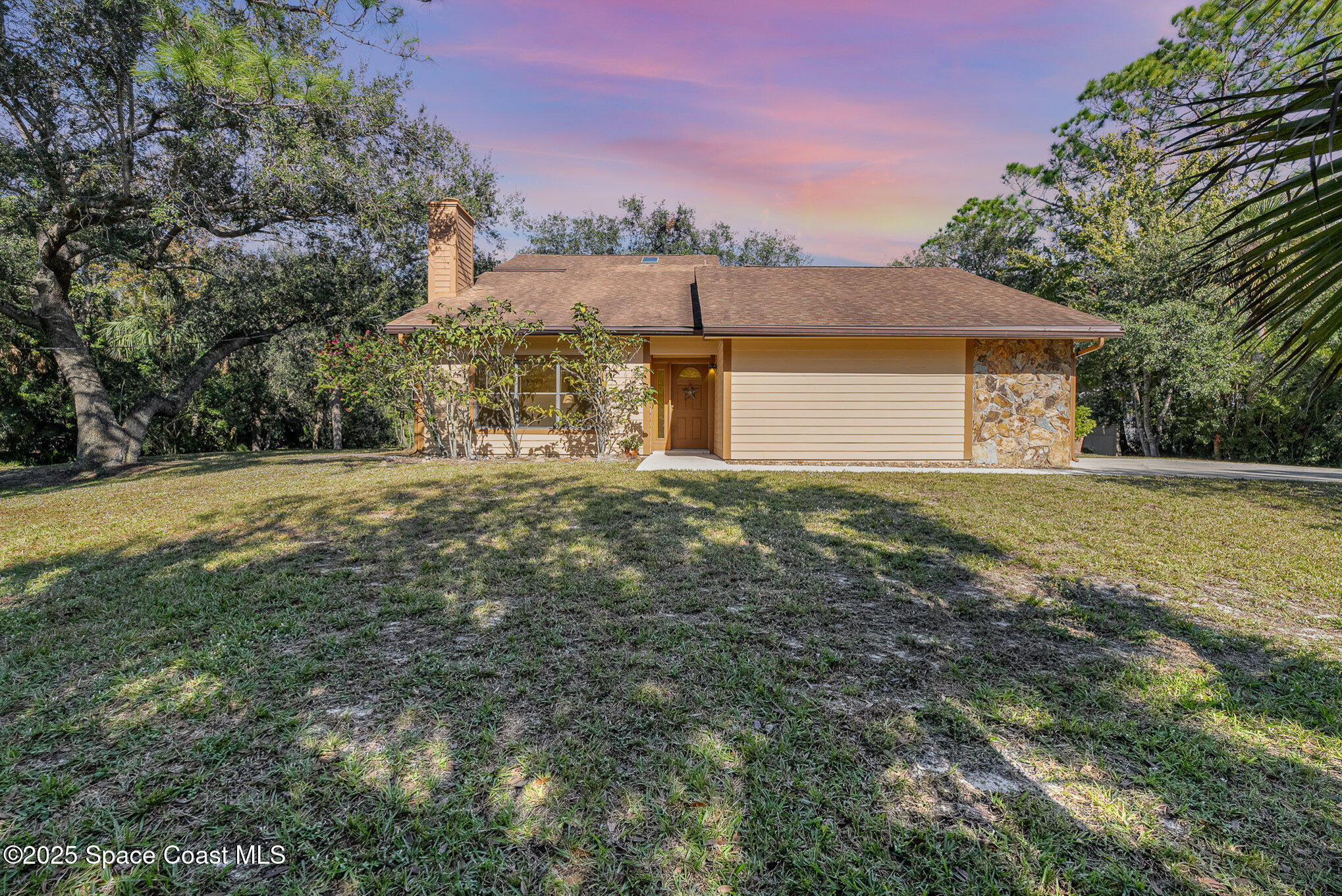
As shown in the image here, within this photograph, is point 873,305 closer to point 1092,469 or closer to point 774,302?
point 774,302

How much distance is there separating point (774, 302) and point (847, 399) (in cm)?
257

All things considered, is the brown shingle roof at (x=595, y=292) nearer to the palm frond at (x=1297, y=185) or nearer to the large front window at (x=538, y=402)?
the large front window at (x=538, y=402)

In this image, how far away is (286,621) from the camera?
10.6 feet

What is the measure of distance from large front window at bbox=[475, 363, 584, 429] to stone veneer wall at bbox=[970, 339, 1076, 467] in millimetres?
7963

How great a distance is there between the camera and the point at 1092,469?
10203 millimetres

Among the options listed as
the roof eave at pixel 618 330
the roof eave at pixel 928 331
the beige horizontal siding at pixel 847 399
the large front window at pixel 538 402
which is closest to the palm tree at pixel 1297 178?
the roof eave at pixel 928 331

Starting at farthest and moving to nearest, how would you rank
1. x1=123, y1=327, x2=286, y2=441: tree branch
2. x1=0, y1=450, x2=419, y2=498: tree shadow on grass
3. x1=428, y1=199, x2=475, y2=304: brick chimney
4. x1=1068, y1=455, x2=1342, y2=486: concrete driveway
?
x1=428, y1=199, x2=475, y2=304: brick chimney, x1=123, y1=327, x2=286, y2=441: tree branch, x1=1068, y1=455, x2=1342, y2=486: concrete driveway, x1=0, y1=450, x2=419, y2=498: tree shadow on grass

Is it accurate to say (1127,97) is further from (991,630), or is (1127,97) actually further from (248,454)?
(248,454)

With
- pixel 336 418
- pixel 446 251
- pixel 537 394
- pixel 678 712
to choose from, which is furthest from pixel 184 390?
pixel 678 712

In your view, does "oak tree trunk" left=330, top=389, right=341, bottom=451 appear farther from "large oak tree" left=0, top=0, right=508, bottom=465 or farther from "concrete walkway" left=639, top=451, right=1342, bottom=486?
"concrete walkway" left=639, top=451, right=1342, bottom=486

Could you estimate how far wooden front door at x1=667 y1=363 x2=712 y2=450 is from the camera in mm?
13000

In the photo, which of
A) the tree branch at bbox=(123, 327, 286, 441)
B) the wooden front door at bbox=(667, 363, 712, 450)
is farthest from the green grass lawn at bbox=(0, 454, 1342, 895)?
the tree branch at bbox=(123, 327, 286, 441)

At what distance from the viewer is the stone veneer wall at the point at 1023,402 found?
1062 centimetres

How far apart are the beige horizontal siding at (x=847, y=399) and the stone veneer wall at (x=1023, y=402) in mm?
408
